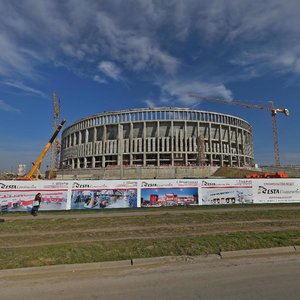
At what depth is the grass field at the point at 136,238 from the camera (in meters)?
8.04

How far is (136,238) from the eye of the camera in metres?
10.2

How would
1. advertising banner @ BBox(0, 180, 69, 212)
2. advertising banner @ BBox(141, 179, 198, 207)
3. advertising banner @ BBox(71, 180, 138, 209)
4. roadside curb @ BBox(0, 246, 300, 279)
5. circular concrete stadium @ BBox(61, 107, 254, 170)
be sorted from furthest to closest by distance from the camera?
circular concrete stadium @ BBox(61, 107, 254, 170) < advertising banner @ BBox(141, 179, 198, 207) < advertising banner @ BBox(71, 180, 138, 209) < advertising banner @ BBox(0, 180, 69, 212) < roadside curb @ BBox(0, 246, 300, 279)

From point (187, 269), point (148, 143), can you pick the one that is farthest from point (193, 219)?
point (148, 143)

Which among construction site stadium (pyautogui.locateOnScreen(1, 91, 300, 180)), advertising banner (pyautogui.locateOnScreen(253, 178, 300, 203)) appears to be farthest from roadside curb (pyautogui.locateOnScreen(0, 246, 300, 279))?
construction site stadium (pyautogui.locateOnScreen(1, 91, 300, 180))

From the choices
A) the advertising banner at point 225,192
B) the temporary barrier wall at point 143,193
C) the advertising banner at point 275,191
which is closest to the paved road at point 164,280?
the temporary barrier wall at point 143,193

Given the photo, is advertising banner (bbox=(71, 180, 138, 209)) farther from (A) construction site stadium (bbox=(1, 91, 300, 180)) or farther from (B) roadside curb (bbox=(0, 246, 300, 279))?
(A) construction site stadium (bbox=(1, 91, 300, 180))

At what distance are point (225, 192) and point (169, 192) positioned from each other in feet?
13.2

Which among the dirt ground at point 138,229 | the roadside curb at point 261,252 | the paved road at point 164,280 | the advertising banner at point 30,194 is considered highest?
the advertising banner at point 30,194

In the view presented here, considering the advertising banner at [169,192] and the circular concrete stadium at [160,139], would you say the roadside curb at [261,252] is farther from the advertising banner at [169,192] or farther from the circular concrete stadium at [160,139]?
the circular concrete stadium at [160,139]

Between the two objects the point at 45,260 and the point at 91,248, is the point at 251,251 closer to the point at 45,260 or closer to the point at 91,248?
the point at 91,248

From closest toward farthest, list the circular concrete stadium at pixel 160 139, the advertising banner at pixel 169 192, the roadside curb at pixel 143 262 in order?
the roadside curb at pixel 143 262
the advertising banner at pixel 169 192
the circular concrete stadium at pixel 160 139

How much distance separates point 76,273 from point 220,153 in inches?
3450

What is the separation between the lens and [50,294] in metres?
5.60

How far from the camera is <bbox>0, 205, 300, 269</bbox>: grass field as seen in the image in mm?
8039
